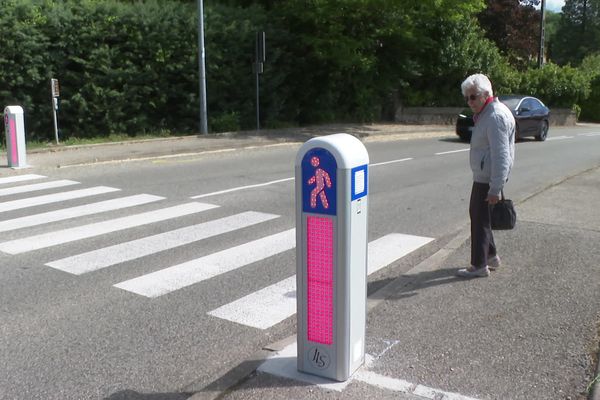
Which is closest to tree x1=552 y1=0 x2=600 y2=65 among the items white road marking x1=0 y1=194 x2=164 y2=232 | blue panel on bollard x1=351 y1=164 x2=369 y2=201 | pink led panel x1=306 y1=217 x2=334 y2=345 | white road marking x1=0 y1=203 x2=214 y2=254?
white road marking x1=0 y1=194 x2=164 y2=232

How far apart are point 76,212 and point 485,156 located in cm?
605

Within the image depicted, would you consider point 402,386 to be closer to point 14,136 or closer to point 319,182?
point 319,182

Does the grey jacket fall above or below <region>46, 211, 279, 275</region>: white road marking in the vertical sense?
above

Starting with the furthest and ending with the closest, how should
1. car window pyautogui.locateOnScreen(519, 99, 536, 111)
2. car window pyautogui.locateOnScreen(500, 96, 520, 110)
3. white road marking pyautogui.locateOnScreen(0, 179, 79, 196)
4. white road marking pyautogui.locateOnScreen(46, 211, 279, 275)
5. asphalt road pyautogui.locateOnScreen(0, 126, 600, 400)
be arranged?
car window pyautogui.locateOnScreen(519, 99, 536, 111) < car window pyautogui.locateOnScreen(500, 96, 520, 110) < white road marking pyautogui.locateOnScreen(0, 179, 79, 196) < white road marking pyautogui.locateOnScreen(46, 211, 279, 275) < asphalt road pyautogui.locateOnScreen(0, 126, 600, 400)

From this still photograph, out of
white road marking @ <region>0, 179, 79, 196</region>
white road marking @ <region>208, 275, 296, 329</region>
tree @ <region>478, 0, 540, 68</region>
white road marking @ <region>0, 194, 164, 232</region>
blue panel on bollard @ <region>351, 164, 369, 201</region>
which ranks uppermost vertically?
tree @ <region>478, 0, 540, 68</region>

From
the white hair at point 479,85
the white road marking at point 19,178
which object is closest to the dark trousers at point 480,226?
the white hair at point 479,85

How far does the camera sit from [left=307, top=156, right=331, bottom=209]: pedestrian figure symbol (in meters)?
3.72

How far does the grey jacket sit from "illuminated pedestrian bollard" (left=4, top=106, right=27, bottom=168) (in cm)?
1030

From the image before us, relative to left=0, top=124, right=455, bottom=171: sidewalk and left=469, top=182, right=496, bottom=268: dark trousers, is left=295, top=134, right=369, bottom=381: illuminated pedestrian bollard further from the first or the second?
left=0, top=124, right=455, bottom=171: sidewalk

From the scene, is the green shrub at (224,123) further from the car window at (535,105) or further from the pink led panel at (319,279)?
the pink led panel at (319,279)

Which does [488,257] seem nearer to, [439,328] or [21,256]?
[439,328]

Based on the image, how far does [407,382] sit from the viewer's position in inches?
157

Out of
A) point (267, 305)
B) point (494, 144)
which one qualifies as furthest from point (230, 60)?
point (267, 305)

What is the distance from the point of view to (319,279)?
3.91m
